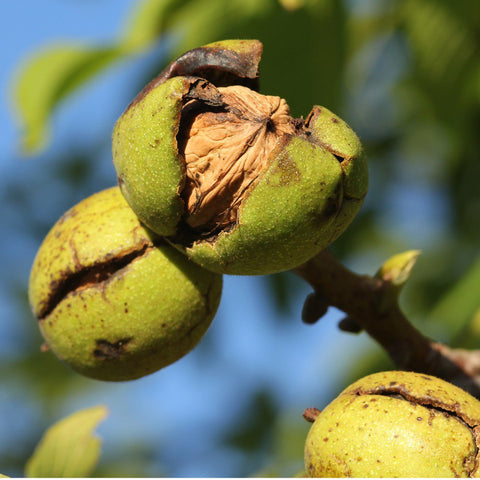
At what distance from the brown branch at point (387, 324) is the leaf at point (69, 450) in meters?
0.99

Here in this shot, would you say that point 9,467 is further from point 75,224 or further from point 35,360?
point 75,224

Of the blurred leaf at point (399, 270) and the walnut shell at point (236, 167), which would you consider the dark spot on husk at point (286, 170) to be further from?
the blurred leaf at point (399, 270)

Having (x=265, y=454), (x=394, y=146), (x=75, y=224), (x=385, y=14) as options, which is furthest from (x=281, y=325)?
(x=75, y=224)

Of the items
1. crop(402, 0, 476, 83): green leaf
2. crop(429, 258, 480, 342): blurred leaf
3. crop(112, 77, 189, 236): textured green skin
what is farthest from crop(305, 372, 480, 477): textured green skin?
crop(402, 0, 476, 83): green leaf

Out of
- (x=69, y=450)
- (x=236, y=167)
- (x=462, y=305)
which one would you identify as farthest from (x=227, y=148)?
(x=462, y=305)

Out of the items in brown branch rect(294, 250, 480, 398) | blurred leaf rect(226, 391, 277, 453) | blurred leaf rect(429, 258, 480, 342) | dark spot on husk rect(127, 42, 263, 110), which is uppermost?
dark spot on husk rect(127, 42, 263, 110)

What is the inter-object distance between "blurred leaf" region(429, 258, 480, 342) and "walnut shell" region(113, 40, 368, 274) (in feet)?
4.38

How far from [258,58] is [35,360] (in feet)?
12.1

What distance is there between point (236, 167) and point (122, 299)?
0.64 meters

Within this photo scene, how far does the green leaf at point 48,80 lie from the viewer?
304cm

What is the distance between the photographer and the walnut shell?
1.99 m

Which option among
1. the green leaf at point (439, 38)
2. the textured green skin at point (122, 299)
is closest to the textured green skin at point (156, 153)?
the textured green skin at point (122, 299)

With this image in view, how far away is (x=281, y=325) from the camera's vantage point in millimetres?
4484

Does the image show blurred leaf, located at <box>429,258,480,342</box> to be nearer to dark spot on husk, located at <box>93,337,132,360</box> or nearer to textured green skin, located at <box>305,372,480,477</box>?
textured green skin, located at <box>305,372,480,477</box>
